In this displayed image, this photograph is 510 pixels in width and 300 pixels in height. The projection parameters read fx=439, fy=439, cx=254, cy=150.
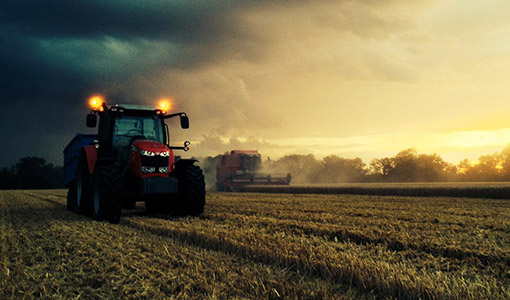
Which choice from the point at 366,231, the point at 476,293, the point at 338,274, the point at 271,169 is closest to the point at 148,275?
the point at 338,274

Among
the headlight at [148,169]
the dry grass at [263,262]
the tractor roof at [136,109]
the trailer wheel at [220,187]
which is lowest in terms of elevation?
the dry grass at [263,262]

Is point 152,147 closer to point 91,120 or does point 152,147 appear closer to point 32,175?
point 91,120

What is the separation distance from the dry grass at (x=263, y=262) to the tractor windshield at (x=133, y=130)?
3.36 m

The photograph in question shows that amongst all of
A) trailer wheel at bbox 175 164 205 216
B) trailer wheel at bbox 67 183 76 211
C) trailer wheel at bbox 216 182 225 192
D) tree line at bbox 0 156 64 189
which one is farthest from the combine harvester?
tree line at bbox 0 156 64 189

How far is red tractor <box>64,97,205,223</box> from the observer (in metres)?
10.2

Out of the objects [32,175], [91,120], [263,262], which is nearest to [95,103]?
[91,120]

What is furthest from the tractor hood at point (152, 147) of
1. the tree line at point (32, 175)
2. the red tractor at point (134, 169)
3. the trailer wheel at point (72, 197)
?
the tree line at point (32, 175)

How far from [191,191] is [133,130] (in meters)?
2.39

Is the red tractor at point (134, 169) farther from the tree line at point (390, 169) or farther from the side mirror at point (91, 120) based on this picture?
the tree line at point (390, 169)

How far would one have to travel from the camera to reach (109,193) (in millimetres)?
10078

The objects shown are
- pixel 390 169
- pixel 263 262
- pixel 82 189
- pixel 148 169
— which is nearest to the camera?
pixel 263 262

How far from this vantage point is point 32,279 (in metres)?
4.90

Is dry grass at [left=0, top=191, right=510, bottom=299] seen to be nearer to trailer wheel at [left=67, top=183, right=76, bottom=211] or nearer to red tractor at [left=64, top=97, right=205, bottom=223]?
red tractor at [left=64, top=97, right=205, bottom=223]

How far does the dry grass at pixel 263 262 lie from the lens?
416cm
